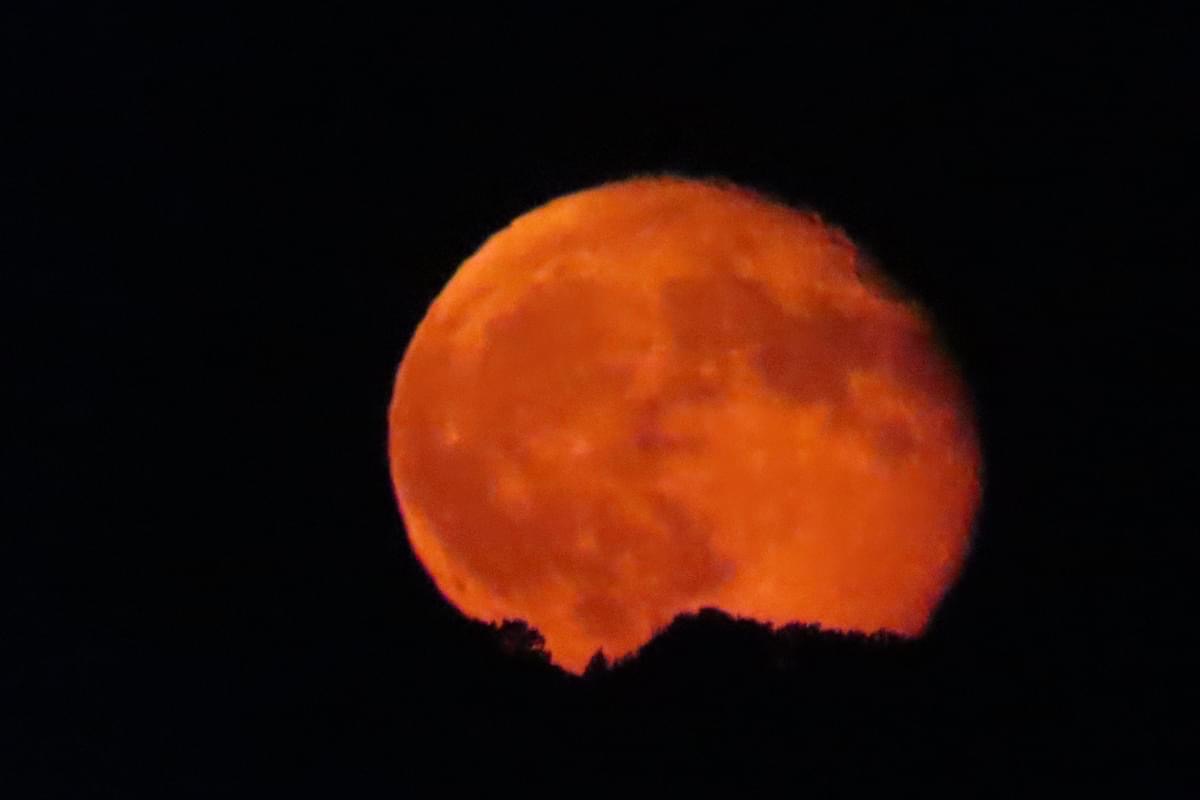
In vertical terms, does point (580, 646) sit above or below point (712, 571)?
below

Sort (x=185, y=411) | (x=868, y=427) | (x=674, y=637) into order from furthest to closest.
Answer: (x=185, y=411) → (x=868, y=427) → (x=674, y=637)

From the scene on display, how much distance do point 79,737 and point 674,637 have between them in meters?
1.34

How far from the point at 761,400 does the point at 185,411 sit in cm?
134

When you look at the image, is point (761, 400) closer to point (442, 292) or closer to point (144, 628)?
point (442, 292)

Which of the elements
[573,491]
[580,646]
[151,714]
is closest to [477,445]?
[573,491]

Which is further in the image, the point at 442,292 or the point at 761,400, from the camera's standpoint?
the point at 442,292

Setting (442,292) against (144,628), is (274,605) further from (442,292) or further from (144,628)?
(442,292)

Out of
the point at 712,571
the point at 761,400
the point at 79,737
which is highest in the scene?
the point at 761,400

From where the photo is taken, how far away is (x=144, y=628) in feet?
9.77

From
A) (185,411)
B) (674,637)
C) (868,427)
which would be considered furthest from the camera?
(185,411)

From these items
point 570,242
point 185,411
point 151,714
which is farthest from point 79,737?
point 570,242

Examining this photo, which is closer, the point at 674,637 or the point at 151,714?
the point at 674,637

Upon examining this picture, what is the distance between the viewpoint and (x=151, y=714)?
9.55ft

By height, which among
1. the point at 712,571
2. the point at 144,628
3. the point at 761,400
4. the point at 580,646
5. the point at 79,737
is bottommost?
the point at 79,737
